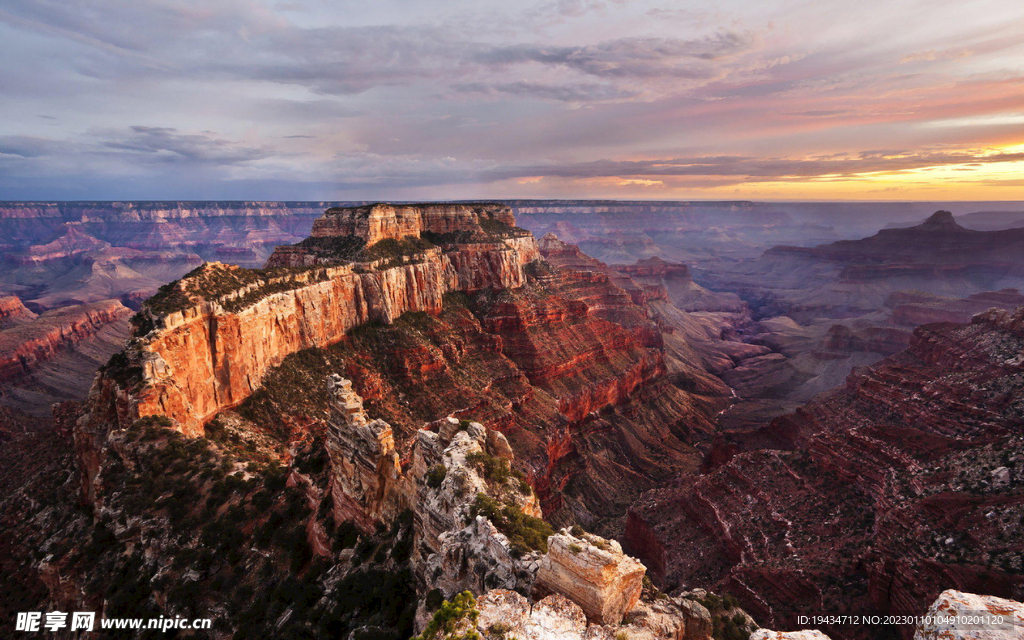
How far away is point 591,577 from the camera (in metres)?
17.3

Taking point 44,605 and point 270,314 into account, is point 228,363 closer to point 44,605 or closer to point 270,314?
point 270,314

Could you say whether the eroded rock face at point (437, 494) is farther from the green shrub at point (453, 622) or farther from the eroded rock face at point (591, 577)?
the green shrub at point (453, 622)

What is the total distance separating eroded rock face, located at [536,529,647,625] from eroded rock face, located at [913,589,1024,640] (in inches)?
406

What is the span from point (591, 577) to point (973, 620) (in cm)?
1413

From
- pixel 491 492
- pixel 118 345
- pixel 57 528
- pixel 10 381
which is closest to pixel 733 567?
pixel 491 492

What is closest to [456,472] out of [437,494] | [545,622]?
[437,494]

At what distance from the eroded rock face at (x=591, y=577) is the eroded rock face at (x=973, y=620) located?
10.3 m

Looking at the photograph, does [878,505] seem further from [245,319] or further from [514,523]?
[245,319]

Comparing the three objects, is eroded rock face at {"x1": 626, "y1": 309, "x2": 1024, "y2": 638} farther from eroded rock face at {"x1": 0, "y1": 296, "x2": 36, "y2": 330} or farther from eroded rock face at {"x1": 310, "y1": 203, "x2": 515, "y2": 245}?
eroded rock face at {"x1": 0, "y1": 296, "x2": 36, "y2": 330}

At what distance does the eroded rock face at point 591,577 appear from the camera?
17.3 metres

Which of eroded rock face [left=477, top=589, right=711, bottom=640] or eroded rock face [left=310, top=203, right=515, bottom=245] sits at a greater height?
eroded rock face [left=310, top=203, right=515, bottom=245]

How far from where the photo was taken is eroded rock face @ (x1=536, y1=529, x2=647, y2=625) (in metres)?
17.3

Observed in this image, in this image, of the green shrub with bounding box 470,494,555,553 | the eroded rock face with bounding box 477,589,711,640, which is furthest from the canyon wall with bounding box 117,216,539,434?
the eroded rock face with bounding box 477,589,711,640

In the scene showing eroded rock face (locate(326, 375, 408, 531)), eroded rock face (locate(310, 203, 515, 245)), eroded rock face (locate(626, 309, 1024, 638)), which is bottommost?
eroded rock face (locate(626, 309, 1024, 638))
